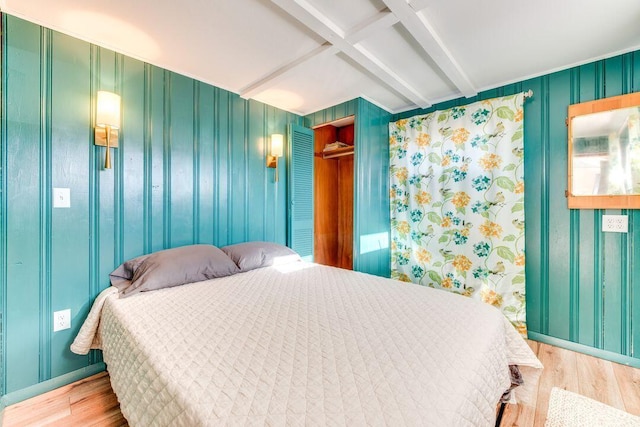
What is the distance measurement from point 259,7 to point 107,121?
4.18 ft

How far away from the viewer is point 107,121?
179 centimetres

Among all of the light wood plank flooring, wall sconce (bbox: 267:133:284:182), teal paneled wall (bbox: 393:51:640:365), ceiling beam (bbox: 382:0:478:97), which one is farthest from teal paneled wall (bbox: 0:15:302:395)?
teal paneled wall (bbox: 393:51:640:365)

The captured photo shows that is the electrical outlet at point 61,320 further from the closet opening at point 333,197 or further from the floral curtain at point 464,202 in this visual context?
the floral curtain at point 464,202

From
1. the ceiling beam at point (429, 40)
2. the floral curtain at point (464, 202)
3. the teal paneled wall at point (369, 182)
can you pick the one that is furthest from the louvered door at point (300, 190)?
the ceiling beam at point (429, 40)

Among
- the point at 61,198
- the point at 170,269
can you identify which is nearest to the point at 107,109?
the point at 61,198

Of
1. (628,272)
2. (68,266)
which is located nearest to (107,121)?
(68,266)

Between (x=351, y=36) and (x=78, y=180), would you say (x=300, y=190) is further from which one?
(x=78, y=180)

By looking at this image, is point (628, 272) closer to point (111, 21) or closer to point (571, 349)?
point (571, 349)

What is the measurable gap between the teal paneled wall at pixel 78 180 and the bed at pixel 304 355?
0.33 metres

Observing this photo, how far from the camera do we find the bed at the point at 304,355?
74 centimetres

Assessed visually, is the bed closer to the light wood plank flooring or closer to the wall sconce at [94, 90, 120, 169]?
the light wood plank flooring

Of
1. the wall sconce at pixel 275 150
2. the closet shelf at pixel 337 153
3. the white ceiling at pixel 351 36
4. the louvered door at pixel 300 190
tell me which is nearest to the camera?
the white ceiling at pixel 351 36

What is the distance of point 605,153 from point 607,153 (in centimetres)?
1

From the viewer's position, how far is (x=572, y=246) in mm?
2211
